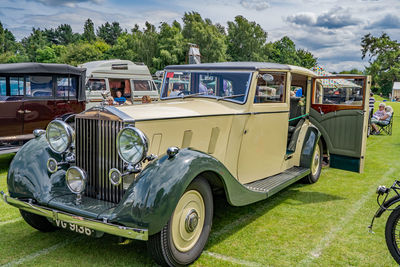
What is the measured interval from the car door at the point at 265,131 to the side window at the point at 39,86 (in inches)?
219

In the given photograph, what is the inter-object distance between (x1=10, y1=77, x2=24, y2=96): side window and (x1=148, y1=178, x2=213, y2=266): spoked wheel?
5.96 metres

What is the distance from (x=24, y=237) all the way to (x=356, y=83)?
518 cm

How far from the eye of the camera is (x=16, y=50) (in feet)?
226

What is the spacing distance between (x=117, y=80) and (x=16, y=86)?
698cm

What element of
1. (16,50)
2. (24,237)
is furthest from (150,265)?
(16,50)

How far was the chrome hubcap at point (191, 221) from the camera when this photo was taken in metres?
3.13

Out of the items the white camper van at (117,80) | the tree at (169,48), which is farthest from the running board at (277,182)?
the tree at (169,48)

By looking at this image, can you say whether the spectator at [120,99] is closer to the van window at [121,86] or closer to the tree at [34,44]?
the van window at [121,86]

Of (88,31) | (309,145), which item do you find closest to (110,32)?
(88,31)

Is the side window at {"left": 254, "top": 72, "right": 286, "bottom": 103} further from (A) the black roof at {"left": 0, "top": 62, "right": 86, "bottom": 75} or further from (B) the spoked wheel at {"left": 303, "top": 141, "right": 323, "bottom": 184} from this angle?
(A) the black roof at {"left": 0, "top": 62, "right": 86, "bottom": 75}

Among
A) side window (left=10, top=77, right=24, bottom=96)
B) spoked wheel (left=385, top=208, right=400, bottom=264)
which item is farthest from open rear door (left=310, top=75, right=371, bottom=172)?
side window (left=10, top=77, right=24, bottom=96)

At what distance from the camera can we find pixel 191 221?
10.3 ft

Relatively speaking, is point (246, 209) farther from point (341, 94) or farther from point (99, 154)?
point (341, 94)

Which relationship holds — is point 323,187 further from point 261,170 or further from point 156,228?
point 156,228
